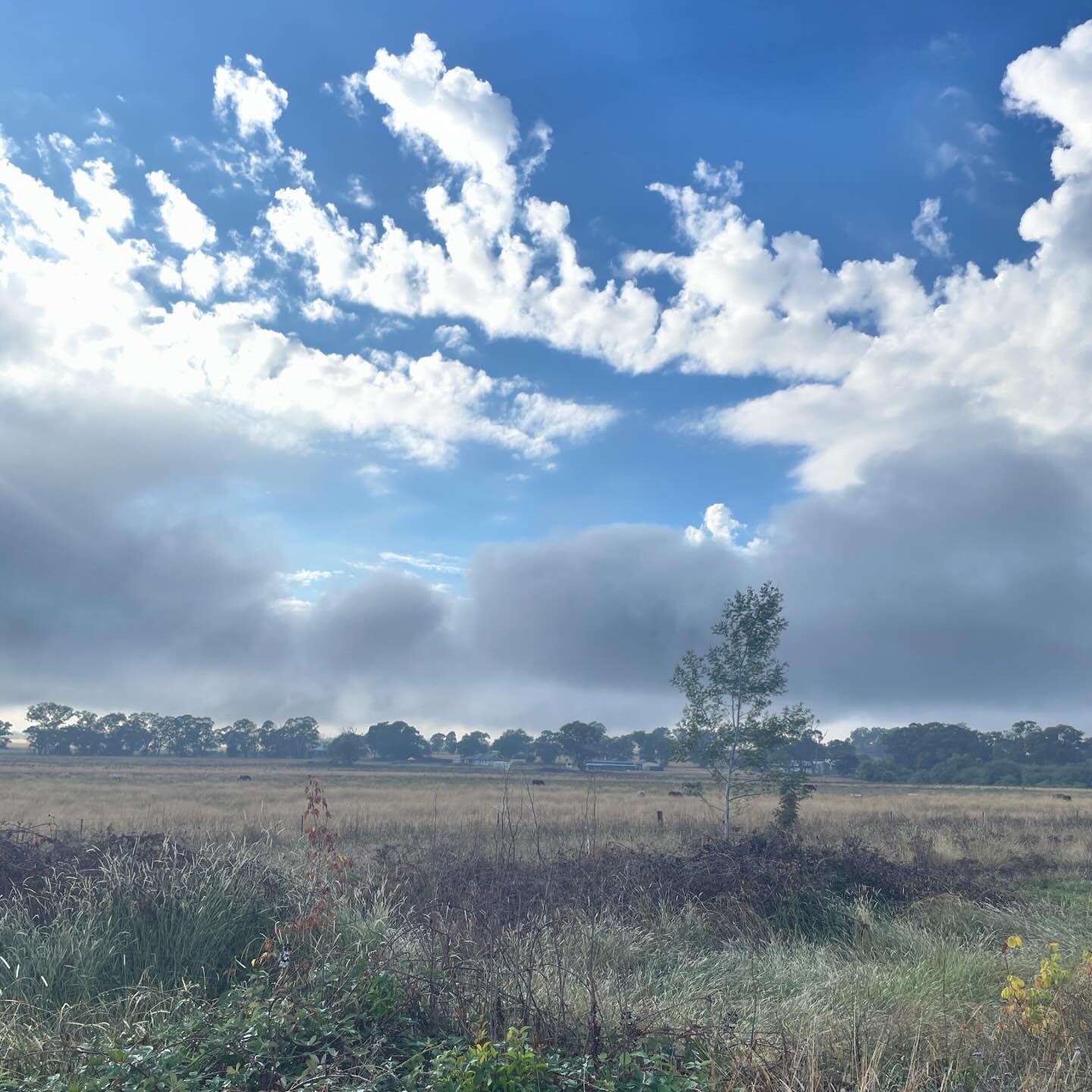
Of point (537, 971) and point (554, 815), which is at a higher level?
point (537, 971)

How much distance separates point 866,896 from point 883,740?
12772 cm

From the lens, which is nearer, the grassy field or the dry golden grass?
the grassy field

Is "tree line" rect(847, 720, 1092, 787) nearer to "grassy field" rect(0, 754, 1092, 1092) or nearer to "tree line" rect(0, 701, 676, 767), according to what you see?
"tree line" rect(0, 701, 676, 767)

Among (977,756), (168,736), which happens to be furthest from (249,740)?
(977,756)

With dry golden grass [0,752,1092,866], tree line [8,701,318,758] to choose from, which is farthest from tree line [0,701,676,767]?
dry golden grass [0,752,1092,866]

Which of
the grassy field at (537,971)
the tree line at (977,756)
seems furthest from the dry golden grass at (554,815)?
the tree line at (977,756)

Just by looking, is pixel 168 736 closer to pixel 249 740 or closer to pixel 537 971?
pixel 249 740

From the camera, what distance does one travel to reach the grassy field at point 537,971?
5.00 meters

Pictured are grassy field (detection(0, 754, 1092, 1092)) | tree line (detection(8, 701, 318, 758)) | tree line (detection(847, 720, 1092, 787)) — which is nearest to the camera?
grassy field (detection(0, 754, 1092, 1092))

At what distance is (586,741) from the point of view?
109438mm

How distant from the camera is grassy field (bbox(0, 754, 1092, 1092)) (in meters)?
5.00

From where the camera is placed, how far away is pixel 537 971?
6734 mm

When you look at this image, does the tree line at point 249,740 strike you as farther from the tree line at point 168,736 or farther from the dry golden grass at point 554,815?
the dry golden grass at point 554,815

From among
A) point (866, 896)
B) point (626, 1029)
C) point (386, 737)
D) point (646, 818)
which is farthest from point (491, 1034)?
point (386, 737)
